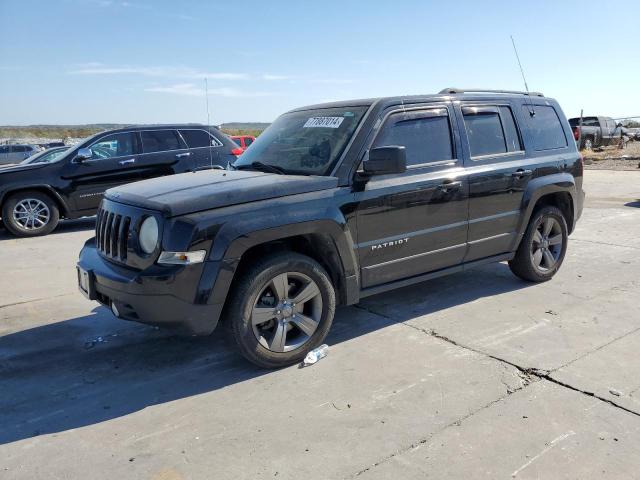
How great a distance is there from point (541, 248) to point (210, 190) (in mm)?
3664

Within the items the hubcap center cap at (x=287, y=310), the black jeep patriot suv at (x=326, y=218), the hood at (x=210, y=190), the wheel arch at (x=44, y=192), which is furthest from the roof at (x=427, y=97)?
the wheel arch at (x=44, y=192)

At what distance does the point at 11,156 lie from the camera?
2891 centimetres

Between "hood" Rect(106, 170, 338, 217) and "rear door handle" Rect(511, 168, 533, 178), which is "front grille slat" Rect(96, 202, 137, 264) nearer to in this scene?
"hood" Rect(106, 170, 338, 217)

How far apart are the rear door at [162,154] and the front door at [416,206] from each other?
20.6ft

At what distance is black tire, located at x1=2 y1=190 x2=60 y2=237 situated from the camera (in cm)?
932

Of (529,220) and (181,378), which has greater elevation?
(529,220)

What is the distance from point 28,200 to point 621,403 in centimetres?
927

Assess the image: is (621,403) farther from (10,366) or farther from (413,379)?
(10,366)

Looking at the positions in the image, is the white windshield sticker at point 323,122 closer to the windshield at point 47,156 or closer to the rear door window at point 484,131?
the rear door window at point 484,131

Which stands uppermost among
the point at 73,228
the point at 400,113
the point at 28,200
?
the point at 400,113

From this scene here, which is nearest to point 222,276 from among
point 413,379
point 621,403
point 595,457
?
point 413,379

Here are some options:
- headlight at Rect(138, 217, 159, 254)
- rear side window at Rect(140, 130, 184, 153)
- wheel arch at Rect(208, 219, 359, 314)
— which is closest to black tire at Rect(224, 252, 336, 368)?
wheel arch at Rect(208, 219, 359, 314)

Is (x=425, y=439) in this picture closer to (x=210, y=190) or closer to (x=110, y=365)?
(x=210, y=190)

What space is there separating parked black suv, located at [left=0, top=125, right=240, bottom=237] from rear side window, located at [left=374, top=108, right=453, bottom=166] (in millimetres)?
5749
